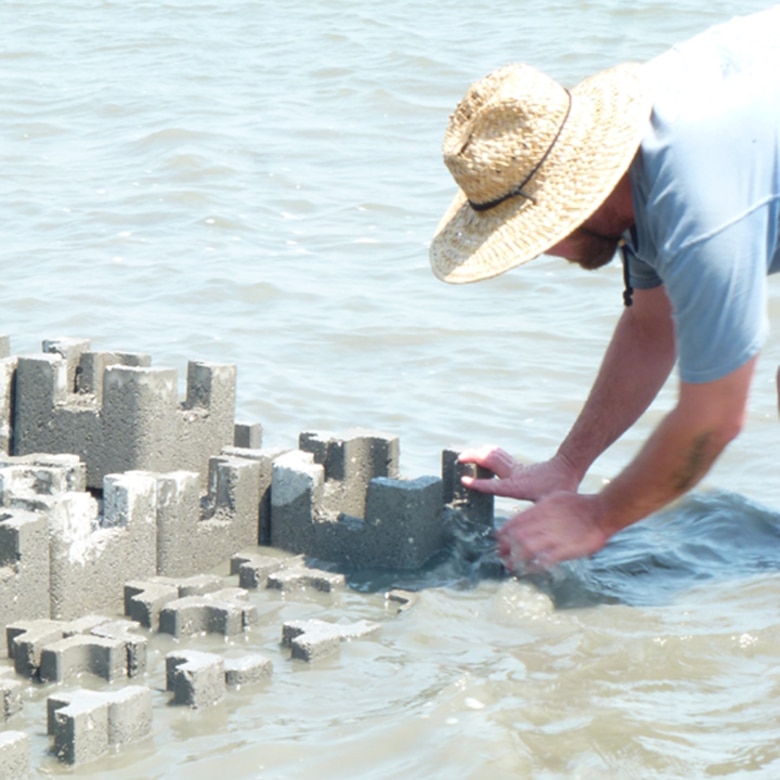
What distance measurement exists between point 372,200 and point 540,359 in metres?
3.62

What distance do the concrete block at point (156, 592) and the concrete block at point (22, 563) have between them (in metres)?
0.29

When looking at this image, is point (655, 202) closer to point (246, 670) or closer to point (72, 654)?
point (246, 670)

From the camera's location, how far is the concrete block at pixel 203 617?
4.09m

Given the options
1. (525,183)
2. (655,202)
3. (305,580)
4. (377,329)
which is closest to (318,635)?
(305,580)

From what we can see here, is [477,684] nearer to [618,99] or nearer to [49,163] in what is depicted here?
[618,99]

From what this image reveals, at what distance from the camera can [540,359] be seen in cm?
766

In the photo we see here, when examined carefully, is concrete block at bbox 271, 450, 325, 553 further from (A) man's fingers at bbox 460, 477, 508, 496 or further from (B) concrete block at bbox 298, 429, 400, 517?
(A) man's fingers at bbox 460, 477, 508, 496

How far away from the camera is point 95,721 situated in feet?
10.8

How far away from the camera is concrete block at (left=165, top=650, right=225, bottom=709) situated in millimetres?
3570

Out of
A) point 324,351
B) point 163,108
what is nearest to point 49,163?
point 163,108

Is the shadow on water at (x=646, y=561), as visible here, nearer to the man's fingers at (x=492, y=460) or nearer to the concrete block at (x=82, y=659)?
the man's fingers at (x=492, y=460)

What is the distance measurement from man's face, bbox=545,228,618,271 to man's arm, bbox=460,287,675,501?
81 centimetres

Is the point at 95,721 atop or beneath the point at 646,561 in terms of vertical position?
beneath

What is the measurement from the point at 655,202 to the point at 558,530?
3.25 ft
